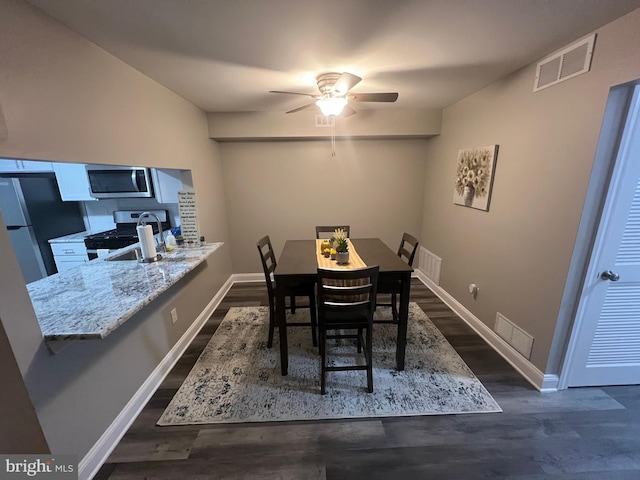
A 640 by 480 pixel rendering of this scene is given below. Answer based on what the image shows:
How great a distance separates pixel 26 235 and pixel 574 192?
5.01 meters

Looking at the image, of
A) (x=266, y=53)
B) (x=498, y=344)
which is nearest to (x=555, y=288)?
(x=498, y=344)

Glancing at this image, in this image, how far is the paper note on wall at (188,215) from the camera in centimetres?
279

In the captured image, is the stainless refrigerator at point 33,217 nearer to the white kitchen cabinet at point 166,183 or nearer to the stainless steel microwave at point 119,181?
the stainless steel microwave at point 119,181

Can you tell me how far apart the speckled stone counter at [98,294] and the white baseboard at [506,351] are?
2.85 metres

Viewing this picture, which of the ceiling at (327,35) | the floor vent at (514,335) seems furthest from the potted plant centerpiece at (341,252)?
the floor vent at (514,335)

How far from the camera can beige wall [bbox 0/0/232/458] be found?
1108 mm

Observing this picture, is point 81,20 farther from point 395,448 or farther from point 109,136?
point 395,448

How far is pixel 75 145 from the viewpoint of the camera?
56.3 inches

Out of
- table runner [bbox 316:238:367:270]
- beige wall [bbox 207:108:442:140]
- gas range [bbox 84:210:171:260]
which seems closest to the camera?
table runner [bbox 316:238:367:270]

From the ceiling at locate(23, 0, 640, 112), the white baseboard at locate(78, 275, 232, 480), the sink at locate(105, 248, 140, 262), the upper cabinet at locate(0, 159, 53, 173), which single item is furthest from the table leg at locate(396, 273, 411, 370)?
the upper cabinet at locate(0, 159, 53, 173)

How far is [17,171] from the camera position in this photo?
9.08ft

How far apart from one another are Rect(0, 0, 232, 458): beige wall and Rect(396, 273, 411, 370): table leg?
2.01m

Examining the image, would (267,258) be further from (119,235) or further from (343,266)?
(119,235)

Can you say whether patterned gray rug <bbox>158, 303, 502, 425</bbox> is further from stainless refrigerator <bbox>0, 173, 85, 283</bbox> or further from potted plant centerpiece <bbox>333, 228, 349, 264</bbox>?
stainless refrigerator <bbox>0, 173, 85, 283</bbox>
